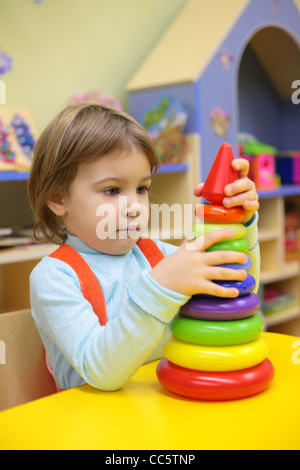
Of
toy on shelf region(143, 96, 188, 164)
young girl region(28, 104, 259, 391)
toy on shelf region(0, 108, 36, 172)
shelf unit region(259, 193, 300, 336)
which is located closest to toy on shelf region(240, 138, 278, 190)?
shelf unit region(259, 193, 300, 336)

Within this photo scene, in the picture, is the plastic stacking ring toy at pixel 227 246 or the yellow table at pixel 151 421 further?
the plastic stacking ring toy at pixel 227 246

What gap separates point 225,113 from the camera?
2.13 meters

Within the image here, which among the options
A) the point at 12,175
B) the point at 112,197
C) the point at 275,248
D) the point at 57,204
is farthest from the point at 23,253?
the point at 275,248

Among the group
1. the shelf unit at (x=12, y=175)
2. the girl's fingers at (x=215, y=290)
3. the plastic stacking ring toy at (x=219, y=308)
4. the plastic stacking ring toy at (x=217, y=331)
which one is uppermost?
the shelf unit at (x=12, y=175)

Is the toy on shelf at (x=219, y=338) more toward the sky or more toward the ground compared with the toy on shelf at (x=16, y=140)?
more toward the ground

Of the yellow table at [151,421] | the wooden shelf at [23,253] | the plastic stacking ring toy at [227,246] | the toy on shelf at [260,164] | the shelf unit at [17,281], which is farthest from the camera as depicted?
the toy on shelf at [260,164]

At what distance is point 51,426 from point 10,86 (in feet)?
5.31

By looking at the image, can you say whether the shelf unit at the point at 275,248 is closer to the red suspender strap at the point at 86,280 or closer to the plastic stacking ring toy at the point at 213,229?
the red suspender strap at the point at 86,280

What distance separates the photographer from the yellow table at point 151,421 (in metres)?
0.53

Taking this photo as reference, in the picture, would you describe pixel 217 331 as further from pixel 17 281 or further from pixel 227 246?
pixel 17 281

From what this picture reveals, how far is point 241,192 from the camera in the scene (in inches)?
26.5

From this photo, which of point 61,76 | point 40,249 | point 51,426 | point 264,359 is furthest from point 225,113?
point 51,426

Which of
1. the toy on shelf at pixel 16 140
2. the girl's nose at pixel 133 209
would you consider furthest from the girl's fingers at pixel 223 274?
the toy on shelf at pixel 16 140

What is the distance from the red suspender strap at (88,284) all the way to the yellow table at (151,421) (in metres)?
0.13
